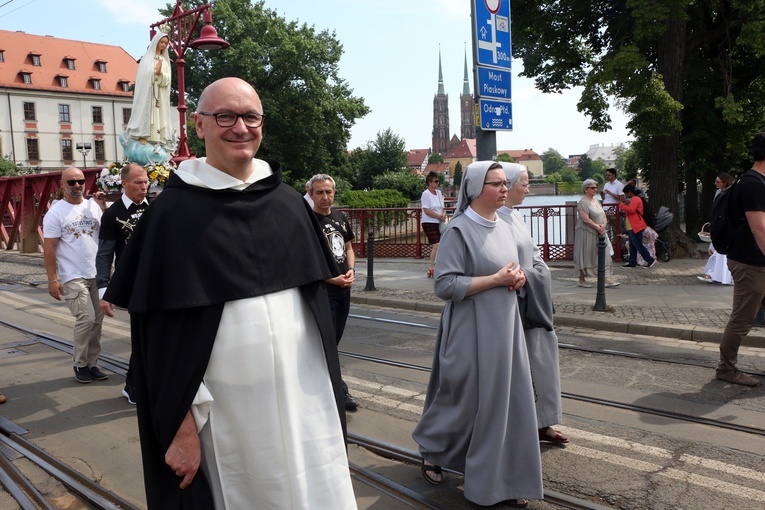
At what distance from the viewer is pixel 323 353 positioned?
8.41 feet

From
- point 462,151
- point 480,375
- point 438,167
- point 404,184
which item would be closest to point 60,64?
point 404,184

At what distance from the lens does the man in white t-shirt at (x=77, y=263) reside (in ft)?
21.7

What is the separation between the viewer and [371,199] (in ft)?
121

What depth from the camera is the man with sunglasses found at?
2.29 metres

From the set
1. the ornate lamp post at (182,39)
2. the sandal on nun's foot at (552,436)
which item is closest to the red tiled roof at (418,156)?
the ornate lamp post at (182,39)

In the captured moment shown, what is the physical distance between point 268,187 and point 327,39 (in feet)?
174

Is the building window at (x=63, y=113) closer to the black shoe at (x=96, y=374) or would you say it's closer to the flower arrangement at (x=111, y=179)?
the flower arrangement at (x=111, y=179)

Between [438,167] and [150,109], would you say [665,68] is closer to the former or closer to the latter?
[150,109]

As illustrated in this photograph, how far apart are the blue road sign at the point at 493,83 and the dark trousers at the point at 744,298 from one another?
3.47 m

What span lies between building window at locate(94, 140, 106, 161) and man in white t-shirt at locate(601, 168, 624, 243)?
67.9 meters

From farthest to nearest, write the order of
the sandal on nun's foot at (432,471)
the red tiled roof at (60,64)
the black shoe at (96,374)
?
the red tiled roof at (60,64)
the black shoe at (96,374)
the sandal on nun's foot at (432,471)

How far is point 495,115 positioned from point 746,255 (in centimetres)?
347

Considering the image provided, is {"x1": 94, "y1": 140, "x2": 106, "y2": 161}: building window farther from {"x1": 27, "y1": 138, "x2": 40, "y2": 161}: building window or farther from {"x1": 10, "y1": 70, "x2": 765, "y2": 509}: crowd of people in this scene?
{"x1": 10, "y1": 70, "x2": 765, "y2": 509}: crowd of people

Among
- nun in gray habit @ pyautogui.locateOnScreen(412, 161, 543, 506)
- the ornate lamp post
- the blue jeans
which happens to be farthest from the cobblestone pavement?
nun in gray habit @ pyautogui.locateOnScreen(412, 161, 543, 506)
